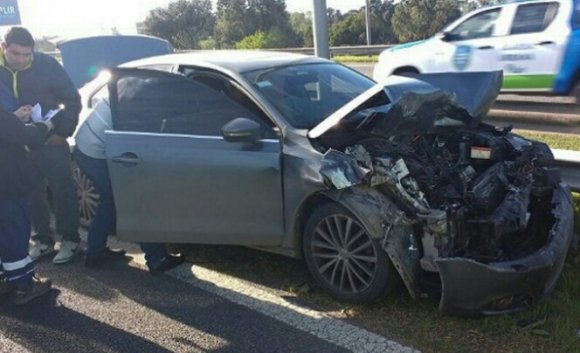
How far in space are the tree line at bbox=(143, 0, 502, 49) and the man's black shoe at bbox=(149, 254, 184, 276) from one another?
33696 mm

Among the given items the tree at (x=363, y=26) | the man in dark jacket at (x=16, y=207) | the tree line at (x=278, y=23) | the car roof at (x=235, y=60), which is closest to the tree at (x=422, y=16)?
the tree line at (x=278, y=23)

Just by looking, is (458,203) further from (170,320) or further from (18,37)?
(18,37)

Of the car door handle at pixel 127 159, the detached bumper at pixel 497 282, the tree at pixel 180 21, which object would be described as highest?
the tree at pixel 180 21

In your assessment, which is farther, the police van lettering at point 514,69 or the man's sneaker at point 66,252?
the police van lettering at point 514,69

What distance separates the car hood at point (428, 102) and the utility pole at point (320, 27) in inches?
145

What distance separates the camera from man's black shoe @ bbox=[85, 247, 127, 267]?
455 cm

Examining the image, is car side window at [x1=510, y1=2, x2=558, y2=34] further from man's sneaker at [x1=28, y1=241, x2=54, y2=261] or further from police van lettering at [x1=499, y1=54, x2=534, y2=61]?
man's sneaker at [x1=28, y1=241, x2=54, y2=261]

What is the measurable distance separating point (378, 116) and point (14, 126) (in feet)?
7.63

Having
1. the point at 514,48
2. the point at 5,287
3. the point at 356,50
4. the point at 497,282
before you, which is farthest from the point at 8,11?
the point at 497,282

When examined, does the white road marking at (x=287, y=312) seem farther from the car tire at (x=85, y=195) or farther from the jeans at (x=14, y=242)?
the car tire at (x=85, y=195)

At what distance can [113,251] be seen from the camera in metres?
4.71

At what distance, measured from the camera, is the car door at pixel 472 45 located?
923 cm

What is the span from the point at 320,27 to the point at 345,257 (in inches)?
198

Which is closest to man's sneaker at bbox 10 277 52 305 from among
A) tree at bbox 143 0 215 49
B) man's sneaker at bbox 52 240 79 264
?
man's sneaker at bbox 52 240 79 264
